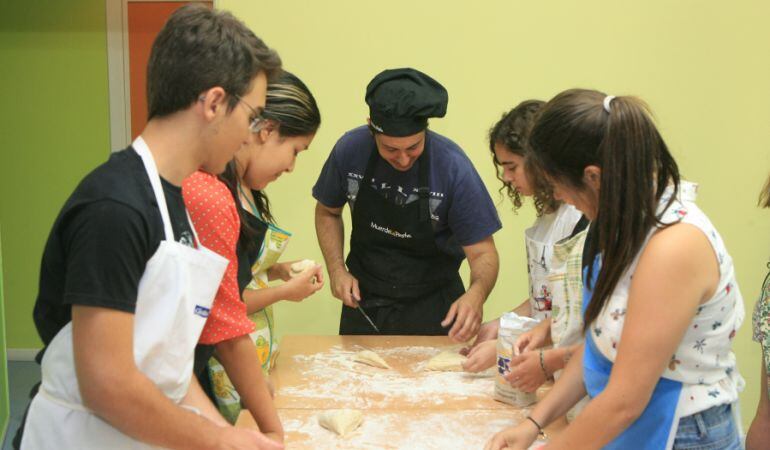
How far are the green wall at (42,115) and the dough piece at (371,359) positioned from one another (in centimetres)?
278

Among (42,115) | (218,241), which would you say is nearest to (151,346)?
(218,241)

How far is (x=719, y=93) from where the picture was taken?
138 inches

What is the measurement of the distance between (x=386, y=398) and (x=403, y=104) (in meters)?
0.96

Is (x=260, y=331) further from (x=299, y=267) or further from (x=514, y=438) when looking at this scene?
(x=514, y=438)

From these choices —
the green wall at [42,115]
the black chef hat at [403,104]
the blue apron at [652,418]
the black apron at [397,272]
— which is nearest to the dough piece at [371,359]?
the black apron at [397,272]

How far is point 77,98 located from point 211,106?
3.57 m

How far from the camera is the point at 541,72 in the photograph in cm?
350

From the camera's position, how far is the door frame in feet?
13.9

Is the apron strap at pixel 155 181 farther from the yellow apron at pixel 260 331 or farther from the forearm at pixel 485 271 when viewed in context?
the forearm at pixel 485 271

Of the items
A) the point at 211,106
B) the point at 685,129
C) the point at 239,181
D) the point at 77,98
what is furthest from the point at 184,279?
the point at 77,98

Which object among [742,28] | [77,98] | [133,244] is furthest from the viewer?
[77,98]

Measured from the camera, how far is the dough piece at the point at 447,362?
2.21 metres

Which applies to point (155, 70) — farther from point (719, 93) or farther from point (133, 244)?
point (719, 93)

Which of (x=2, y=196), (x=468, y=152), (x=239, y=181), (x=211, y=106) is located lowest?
(x=2, y=196)
